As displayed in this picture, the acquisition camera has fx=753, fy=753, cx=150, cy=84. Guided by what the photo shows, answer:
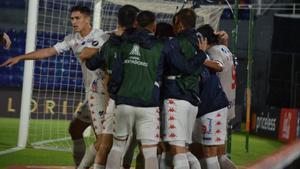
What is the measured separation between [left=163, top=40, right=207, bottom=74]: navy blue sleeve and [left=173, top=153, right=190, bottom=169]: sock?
833 mm

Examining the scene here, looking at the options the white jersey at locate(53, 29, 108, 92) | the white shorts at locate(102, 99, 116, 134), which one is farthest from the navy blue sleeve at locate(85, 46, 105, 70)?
the white jersey at locate(53, 29, 108, 92)

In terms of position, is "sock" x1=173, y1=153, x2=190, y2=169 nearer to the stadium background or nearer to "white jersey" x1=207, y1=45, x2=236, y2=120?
"white jersey" x1=207, y1=45, x2=236, y2=120

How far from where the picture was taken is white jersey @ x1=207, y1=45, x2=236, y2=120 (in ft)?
26.8

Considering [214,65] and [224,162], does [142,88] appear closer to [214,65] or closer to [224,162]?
[214,65]

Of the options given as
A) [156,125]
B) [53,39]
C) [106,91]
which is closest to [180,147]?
[156,125]

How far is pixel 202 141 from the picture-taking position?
816cm

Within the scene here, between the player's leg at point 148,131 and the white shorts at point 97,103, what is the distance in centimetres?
95

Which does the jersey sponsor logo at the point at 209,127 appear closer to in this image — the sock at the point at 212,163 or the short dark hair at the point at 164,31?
the sock at the point at 212,163

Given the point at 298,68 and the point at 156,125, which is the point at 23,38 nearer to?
the point at 298,68

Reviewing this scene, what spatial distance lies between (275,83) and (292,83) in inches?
39.7

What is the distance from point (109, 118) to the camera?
7.82 metres

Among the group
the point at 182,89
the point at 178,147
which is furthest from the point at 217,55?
the point at 178,147

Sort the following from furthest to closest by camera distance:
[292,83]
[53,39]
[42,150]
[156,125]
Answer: [292,83], [53,39], [42,150], [156,125]

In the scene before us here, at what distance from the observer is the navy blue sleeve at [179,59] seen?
7.36 meters
